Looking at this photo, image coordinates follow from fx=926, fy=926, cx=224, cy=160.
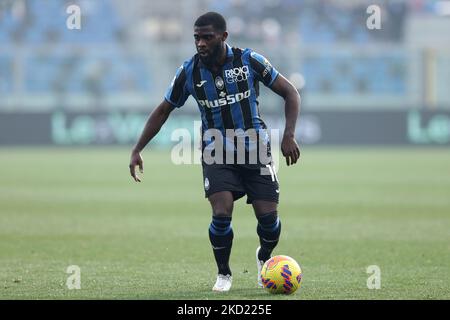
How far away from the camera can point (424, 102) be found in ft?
111

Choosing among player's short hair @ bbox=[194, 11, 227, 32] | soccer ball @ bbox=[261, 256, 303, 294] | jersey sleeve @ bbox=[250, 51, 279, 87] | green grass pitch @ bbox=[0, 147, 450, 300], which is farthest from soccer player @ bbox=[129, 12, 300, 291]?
green grass pitch @ bbox=[0, 147, 450, 300]

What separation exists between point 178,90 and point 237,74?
0.53 metres

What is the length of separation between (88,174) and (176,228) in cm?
920

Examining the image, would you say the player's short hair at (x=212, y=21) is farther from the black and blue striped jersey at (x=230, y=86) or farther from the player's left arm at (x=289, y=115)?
the player's left arm at (x=289, y=115)

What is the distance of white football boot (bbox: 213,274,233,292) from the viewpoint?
7.34 metres

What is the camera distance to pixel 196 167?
26.6 m

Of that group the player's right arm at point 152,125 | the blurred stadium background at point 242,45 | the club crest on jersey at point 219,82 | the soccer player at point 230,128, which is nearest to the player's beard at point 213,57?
the soccer player at point 230,128

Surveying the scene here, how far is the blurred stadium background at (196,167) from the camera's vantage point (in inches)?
353

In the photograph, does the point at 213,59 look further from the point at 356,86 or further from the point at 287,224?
the point at 356,86

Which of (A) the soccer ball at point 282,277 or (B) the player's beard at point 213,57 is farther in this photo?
(B) the player's beard at point 213,57

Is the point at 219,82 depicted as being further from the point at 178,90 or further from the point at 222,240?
the point at 222,240

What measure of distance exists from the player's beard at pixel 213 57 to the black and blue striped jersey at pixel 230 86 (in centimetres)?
8

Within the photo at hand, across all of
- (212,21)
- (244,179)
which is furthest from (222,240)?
A: (212,21)
